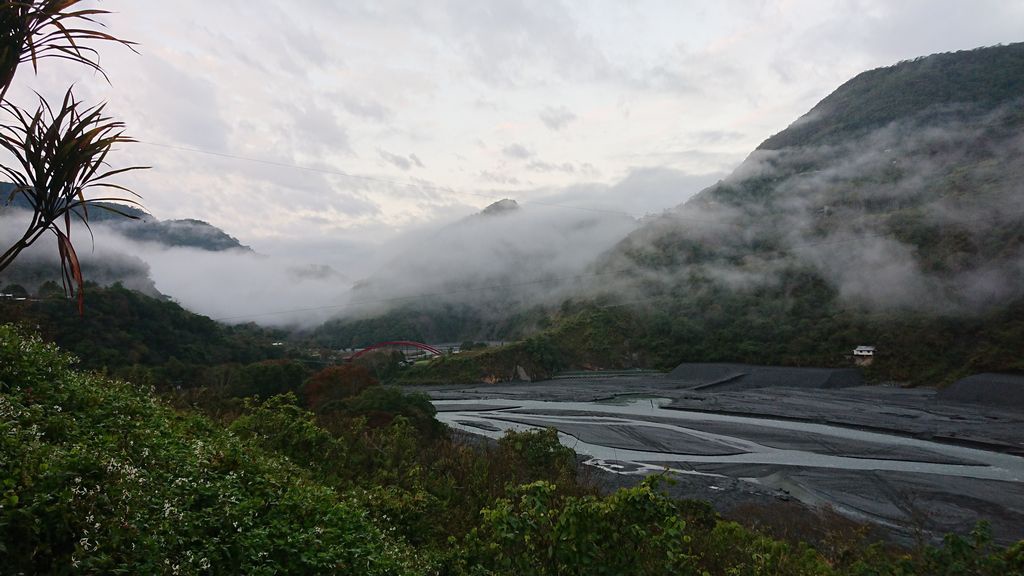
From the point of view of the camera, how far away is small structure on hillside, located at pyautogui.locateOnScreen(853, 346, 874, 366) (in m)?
55.8

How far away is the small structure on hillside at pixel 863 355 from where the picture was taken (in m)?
55.8

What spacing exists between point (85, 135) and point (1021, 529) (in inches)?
1119

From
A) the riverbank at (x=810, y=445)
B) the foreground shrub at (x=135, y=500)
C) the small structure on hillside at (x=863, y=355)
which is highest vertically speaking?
the foreground shrub at (x=135, y=500)

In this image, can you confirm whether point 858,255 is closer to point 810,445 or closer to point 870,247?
point 870,247

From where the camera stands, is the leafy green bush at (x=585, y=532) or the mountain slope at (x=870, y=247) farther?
the mountain slope at (x=870, y=247)

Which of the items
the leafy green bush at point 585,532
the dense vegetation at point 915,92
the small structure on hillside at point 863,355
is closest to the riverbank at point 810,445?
the small structure on hillside at point 863,355

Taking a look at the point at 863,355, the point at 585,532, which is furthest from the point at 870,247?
the point at 585,532

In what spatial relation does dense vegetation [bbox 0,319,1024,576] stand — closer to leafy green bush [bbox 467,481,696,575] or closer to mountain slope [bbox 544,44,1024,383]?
leafy green bush [bbox 467,481,696,575]

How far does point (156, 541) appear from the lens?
3.48 m

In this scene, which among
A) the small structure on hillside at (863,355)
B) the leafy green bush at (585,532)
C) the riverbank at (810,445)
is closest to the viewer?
the leafy green bush at (585,532)

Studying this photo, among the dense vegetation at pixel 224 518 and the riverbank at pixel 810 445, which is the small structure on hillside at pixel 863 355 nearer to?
the riverbank at pixel 810 445

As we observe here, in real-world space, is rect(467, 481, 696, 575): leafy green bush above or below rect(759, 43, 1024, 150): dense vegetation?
below

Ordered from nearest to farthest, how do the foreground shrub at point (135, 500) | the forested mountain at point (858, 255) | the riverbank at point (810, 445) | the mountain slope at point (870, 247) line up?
1. the foreground shrub at point (135, 500)
2. the riverbank at point (810, 445)
3. the mountain slope at point (870, 247)
4. the forested mountain at point (858, 255)

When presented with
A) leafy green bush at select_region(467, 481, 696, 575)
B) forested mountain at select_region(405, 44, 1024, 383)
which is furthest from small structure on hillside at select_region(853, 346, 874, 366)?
leafy green bush at select_region(467, 481, 696, 575)
